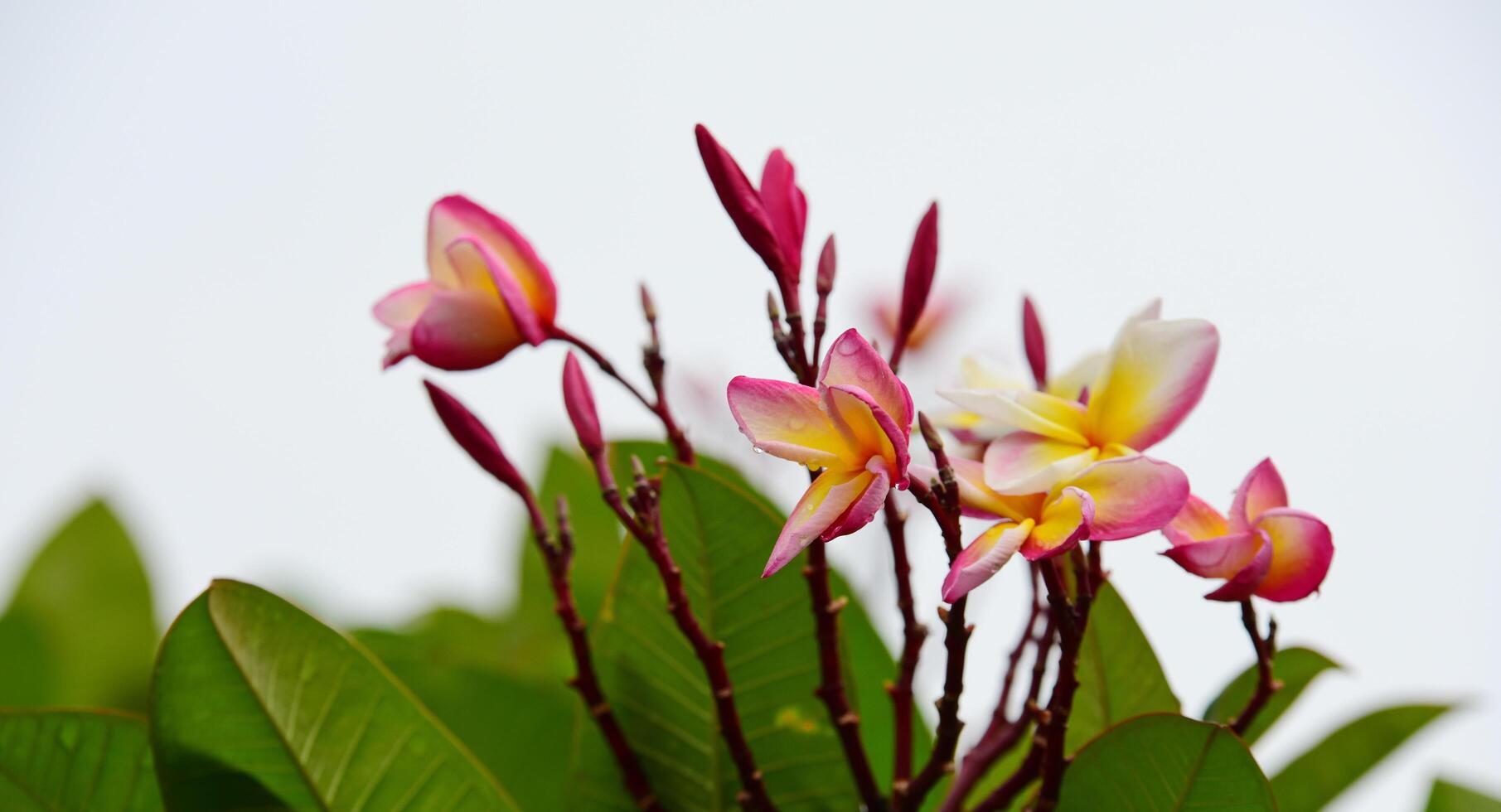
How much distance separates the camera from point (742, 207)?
1.85ft

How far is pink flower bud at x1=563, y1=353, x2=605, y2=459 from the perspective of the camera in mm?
618

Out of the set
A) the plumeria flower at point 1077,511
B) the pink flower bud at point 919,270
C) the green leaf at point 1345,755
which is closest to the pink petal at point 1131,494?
the plumeria flower at point 1077,511

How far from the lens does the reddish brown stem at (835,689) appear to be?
589mm

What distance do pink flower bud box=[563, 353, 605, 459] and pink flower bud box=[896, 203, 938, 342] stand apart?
0.18 meters

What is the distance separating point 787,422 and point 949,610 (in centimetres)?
11

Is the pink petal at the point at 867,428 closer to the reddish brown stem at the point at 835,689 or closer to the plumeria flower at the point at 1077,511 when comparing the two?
the plumeria flower at the point at 1077,511

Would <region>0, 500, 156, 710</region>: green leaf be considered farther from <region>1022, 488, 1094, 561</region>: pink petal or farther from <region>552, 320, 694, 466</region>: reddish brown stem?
<region>1022, 488, 1094, 561</region>: pink petal

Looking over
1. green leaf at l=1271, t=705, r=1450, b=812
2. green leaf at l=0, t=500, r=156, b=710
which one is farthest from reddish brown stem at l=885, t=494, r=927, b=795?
green leaf at l=0, t=500, r=156, b=710

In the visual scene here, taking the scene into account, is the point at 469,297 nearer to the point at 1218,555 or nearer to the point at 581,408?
the point at 581,408

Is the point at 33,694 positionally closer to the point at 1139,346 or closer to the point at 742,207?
the point at 742,207

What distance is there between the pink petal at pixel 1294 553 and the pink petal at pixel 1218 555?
0.05ft

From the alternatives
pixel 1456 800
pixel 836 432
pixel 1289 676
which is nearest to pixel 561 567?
pixel 836 432

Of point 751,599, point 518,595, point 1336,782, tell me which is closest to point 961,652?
point 751,599

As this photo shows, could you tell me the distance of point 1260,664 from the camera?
0.56 meters
